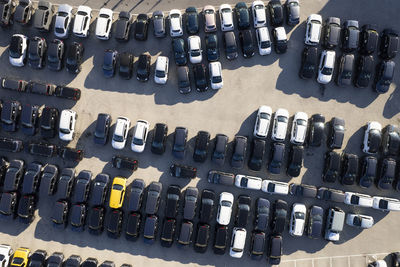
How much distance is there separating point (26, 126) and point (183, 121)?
16004 millimetres

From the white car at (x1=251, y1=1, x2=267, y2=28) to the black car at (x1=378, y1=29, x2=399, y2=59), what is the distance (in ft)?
41.3

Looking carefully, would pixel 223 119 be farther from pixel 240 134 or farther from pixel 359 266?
pixel 359 266

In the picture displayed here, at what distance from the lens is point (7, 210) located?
33.4 meters

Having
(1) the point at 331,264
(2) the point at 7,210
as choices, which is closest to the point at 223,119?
(1) the point at 331,264

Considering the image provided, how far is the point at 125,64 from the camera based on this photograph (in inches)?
1332

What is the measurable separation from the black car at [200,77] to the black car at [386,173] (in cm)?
2004

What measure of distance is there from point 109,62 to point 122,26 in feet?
12.9

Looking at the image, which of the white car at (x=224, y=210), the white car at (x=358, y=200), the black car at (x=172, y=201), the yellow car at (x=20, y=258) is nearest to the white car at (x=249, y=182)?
the white car at (x=224, y=210)

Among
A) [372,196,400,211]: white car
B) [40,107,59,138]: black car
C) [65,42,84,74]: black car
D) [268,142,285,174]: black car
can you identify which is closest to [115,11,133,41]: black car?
[65,42,84,74]: black car

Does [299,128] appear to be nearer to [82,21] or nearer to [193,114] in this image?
[193,114]

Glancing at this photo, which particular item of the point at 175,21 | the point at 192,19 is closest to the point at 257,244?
the point at 192,19

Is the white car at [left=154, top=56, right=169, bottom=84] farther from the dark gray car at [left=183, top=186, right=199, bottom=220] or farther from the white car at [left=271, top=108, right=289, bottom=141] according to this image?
the white car at [left=271, top=108, right=289, bottom=141]

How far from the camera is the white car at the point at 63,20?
3356cm

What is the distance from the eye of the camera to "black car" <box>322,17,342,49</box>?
3412 cm
